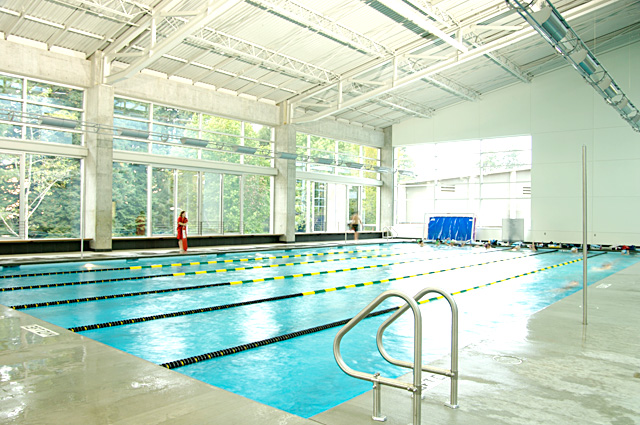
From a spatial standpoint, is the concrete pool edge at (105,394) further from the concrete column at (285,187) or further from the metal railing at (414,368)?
the concrete column at (285,187)

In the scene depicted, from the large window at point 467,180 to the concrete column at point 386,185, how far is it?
1.98ft

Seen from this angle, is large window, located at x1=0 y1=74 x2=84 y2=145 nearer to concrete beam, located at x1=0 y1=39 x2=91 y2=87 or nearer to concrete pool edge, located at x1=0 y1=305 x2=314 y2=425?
concrete beam, located at x1=0 y1=39 x2=91 y2=87

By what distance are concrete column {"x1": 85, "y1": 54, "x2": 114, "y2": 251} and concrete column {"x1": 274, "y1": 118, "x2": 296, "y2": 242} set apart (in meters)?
8.26

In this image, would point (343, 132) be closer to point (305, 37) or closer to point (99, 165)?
point (305, 37)

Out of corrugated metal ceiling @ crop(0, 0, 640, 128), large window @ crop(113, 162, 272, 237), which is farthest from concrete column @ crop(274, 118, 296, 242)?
corrugated metal ceiling @ crop(0, 0, 640, 128)

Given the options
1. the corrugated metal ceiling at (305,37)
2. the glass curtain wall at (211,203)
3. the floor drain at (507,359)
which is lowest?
the floor drain at (507,359)

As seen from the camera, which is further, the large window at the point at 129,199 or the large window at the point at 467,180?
the large window at the point at 467,180

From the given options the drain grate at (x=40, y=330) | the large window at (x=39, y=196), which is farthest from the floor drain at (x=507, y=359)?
the large window at (x=39, y=196)

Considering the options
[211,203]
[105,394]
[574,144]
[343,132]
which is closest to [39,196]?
[211,203]

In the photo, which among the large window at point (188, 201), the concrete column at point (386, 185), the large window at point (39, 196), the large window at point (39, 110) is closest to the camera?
the large window at point (39, 110)

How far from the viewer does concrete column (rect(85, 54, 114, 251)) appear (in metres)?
15.5

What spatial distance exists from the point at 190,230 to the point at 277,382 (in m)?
15.7

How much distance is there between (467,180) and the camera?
26.3 metres

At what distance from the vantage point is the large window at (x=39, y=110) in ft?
46.3
